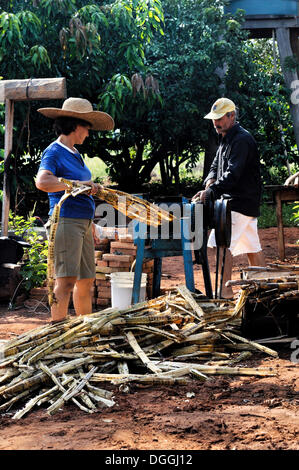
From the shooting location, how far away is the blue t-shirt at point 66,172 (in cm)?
475

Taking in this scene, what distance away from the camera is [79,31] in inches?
373

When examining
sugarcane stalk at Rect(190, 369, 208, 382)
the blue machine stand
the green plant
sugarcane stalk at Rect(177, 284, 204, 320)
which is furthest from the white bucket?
sugarcane stalk at Rect(190, 369, 208, 382)

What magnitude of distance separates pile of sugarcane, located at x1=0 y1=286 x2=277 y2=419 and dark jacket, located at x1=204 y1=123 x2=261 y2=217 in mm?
1239

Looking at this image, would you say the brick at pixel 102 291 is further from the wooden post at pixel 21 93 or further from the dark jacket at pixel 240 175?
the dark jacket at pixel 240 175

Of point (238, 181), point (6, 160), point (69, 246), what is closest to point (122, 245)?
point (238, 181)

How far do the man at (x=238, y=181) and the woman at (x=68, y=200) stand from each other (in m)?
1.46

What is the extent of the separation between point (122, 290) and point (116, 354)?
1.80 metres

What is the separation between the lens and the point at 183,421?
3410 mm

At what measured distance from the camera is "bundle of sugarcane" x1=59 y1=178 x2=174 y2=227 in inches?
198

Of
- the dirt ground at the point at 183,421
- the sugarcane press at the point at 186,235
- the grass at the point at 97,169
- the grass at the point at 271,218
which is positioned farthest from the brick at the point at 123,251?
the grass at the point at 97,169

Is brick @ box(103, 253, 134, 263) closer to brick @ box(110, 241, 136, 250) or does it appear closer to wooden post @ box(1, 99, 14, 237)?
brick @ box(110, 241, 136, 250)

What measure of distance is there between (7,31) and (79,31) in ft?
3.42

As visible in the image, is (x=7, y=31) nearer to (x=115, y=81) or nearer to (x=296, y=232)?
(x=115, y=81)

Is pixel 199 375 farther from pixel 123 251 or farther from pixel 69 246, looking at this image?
pixel 123 251
